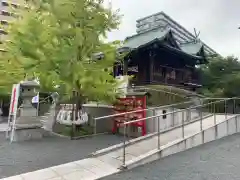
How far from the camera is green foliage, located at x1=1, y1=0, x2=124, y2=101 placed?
28.0 ft

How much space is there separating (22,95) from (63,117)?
7.36 feet

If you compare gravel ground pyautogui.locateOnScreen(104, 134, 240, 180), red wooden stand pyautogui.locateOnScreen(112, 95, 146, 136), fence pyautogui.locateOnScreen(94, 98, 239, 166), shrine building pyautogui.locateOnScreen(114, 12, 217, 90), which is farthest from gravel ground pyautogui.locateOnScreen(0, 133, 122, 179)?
shrine building pyautogui.locateOnScreen(114, 12, 217, 90)

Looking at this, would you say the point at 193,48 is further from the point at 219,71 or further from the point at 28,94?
the point at 28,94

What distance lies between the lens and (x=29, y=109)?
393 inches

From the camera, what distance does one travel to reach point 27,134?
967 centimetres

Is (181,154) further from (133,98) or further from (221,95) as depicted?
(221,95)

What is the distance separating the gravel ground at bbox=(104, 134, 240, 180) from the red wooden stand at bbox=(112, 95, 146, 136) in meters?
2.83

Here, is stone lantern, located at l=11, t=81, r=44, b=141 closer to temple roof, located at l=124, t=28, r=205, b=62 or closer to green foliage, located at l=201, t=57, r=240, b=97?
temple roof, located at l=124, t=28, r=205, b=62

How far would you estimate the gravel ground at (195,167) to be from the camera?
5068 millimetres

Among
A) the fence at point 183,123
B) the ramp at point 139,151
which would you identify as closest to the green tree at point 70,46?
the fence at point 183,123

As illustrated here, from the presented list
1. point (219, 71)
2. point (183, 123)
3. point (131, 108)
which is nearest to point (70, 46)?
point (131, 108)

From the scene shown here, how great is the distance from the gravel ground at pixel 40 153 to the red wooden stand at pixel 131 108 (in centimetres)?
137

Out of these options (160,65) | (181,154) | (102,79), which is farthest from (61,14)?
(160,65)


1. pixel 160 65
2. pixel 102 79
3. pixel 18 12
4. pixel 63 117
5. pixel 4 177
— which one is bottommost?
pixel 4 177
